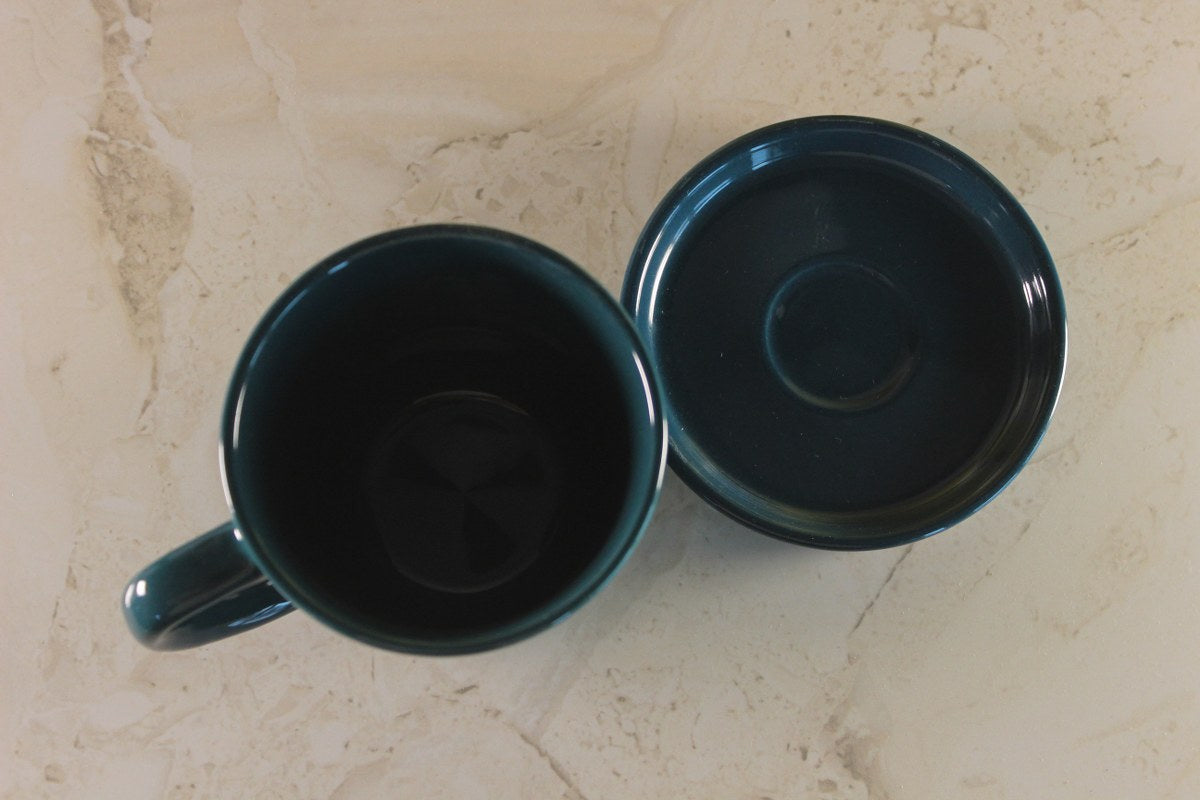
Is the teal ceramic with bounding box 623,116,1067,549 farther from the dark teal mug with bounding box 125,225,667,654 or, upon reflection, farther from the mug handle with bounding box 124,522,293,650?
the mug handle with bounding box 124,522,293,650

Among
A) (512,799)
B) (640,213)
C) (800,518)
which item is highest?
(640,213)

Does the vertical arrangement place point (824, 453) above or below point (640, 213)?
below

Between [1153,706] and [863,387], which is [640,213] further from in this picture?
[1153,706]

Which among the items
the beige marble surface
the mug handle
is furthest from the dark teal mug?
the beige marble surface

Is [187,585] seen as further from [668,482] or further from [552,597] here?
[668,482]

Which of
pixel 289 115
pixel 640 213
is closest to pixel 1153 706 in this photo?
pixel 640 213

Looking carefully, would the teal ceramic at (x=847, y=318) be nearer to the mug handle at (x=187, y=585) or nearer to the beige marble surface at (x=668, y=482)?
the beige marble surface at (x=668, y=482)

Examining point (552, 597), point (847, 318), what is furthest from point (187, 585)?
point (847, 318)
